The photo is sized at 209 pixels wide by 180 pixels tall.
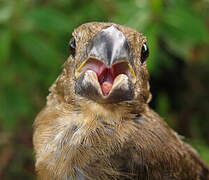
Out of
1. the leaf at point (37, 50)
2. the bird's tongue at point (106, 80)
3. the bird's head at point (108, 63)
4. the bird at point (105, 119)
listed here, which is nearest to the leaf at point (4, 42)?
the leaf at point (37, 50)

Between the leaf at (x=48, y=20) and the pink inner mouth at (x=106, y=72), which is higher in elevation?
the leaf at (x=48, y=20)

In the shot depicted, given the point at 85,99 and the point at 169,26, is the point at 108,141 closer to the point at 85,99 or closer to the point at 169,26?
Answer: the point at 85,99

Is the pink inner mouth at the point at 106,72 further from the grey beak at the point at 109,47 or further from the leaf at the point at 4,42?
the leaf at the point at 4,42

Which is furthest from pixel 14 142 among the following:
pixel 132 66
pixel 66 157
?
pixel 132 66

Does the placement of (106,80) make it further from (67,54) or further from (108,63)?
(67,54)

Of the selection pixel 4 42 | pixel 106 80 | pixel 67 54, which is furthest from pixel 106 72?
pixel 67 54

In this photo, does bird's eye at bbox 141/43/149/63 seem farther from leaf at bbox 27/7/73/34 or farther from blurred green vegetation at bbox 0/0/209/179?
leaf at bbox 27/7/73/34

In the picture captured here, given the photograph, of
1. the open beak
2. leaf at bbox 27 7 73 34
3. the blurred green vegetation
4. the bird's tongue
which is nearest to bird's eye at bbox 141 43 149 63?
the open beak
